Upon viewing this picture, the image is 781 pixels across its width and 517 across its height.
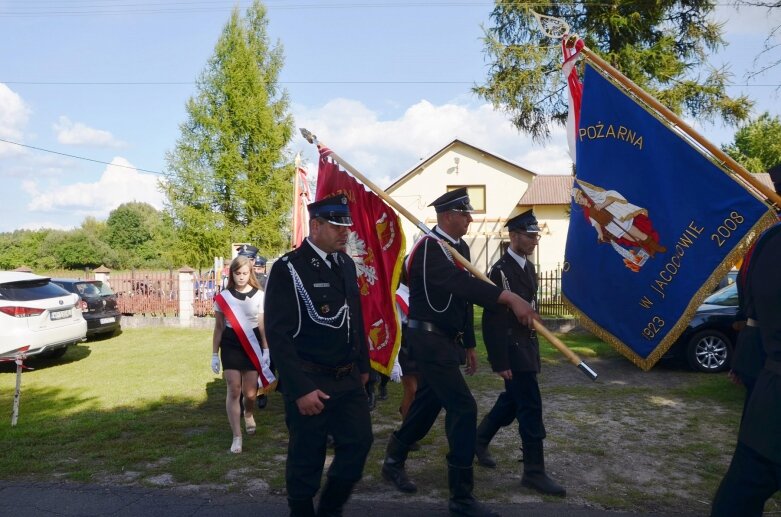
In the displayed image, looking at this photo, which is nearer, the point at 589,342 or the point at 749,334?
the point at 749,334

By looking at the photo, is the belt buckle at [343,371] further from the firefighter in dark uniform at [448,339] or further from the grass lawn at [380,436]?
the grass lawn at [380,436]

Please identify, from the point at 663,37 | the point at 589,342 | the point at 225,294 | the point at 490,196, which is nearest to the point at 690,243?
the point at 225,294

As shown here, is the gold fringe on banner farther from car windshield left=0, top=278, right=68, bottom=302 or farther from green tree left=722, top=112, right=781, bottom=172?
green tree left=722, top=112, right=781, bottom=172

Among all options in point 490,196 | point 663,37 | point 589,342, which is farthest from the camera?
point 490,196

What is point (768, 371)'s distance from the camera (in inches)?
128

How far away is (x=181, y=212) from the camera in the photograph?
29266 mm

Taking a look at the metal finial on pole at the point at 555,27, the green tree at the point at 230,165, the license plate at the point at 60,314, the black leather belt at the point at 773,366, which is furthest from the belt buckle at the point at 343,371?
the green tree at the point at 230,165

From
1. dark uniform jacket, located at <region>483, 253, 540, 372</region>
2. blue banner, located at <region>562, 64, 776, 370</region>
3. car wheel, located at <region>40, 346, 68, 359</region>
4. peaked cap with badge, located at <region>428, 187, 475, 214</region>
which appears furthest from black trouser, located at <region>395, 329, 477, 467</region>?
car wheel, located at <region>40, 346, 68, 359</region>

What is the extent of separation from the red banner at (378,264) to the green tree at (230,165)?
23.6 metres

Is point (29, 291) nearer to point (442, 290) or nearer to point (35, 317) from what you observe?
point (35, 317)

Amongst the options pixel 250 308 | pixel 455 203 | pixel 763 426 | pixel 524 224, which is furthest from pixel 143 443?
pixel 763 426

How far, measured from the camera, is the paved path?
4699 millimetres

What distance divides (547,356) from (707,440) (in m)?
6.03

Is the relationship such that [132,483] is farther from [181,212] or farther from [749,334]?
[181,212]
